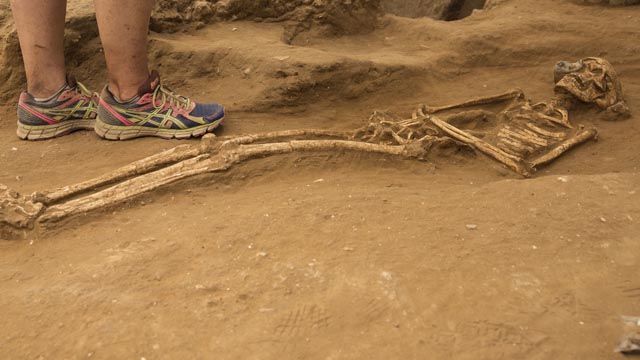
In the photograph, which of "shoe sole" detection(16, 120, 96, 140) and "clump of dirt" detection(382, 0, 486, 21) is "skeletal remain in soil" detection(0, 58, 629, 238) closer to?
"shoe sole" detection(16, 120, 96, 140)

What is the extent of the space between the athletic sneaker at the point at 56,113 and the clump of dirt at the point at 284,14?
1092mm

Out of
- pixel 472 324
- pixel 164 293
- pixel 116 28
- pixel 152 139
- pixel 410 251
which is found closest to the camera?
pixel 472 324

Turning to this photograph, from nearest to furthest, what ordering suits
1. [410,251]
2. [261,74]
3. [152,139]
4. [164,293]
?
1. [164,293]
2. [410,251]
3. [152,139]
4. [261,74]

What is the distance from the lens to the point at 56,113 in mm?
3014

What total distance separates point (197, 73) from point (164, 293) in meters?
2.23

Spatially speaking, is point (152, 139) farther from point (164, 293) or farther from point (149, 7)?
point (164, 293)

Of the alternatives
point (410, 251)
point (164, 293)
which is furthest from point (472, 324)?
point (164, 293)

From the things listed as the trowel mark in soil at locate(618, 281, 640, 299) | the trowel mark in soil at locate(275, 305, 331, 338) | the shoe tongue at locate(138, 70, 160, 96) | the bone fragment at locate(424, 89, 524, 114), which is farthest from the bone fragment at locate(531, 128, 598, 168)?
the shoe tongue at locate(138, 70, 160, 96)

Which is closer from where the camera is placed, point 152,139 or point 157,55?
point 152,139

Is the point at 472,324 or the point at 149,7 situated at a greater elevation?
the point at 149,7

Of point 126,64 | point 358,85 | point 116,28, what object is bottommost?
point 358,85

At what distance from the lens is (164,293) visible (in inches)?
71.6

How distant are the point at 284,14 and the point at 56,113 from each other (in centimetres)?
207

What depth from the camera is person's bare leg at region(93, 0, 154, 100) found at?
8.80 ft
